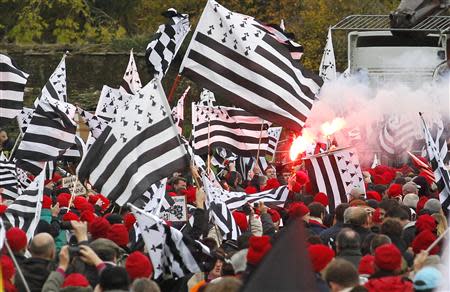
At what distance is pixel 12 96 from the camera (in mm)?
17609

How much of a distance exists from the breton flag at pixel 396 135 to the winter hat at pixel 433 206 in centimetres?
1093

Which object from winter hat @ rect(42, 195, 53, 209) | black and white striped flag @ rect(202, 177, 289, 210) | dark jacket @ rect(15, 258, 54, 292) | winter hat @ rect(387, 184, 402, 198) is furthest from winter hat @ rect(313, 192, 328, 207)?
dark jacket @ rect(15, 258, 54, 292)

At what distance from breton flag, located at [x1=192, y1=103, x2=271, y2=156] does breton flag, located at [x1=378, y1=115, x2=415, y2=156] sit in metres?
6.25

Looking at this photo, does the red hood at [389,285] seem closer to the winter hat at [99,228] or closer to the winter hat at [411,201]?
the winter hat at [99,228]

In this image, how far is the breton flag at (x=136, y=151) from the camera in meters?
13.3

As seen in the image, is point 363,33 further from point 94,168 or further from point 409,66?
point 94,168

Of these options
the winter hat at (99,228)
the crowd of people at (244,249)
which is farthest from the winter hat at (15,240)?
the winter hat at (99,228)

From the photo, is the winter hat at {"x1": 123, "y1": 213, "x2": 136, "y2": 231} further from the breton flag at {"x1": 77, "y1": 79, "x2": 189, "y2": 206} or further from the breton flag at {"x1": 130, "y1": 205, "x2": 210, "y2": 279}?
the breton flag at {"x1": 130, "y1": 205, "x2": 210, "y2": 279}

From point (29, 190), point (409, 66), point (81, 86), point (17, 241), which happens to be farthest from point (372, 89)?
point (17, 241)

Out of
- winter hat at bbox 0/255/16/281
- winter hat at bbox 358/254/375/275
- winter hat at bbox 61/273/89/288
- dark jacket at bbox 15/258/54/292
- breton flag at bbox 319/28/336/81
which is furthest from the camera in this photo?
breton flag at bbox 319/28/336/81

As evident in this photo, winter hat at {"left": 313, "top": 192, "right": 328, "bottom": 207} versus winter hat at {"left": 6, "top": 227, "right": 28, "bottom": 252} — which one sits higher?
winter hat at {"left": 6, "top": 227, "right": 28, "bottom": 252}

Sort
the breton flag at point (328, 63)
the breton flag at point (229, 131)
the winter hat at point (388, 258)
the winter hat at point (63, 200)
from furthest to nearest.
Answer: the breton flag at point (328, 63) < the breton flag at point (229, 131) < the winter hat at point (63, 200) < the winter hat at point (388, 258)

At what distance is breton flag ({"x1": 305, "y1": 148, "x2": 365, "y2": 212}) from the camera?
17.2 meters

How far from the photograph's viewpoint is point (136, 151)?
44.3ft
